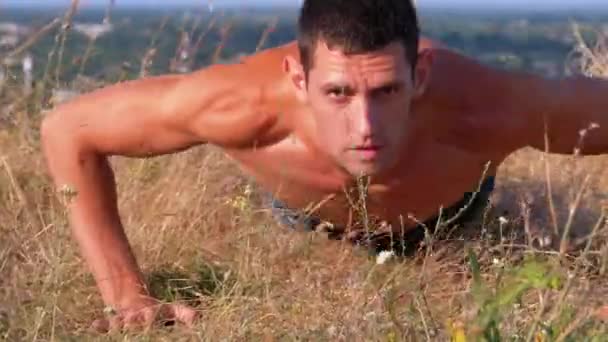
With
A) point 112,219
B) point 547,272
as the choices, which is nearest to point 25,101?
point 112,219

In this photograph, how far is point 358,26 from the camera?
2707 mm

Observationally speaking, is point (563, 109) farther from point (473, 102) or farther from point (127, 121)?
point (127, 121)

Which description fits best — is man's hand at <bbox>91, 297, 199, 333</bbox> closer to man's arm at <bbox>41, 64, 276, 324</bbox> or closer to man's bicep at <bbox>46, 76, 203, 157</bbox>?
man's arm at <bbox>41, 64, 276, 324</bbox>

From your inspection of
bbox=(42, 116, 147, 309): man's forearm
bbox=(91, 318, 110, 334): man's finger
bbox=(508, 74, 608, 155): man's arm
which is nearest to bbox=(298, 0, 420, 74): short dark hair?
bbox=(508, 74, 608, 155): man's arm

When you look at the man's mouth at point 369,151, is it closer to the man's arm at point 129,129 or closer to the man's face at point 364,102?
the man's face at point 364,102

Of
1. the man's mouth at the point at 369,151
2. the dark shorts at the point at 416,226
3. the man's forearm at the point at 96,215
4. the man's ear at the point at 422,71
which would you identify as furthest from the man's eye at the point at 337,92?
the man's forearm at the point at 96,215

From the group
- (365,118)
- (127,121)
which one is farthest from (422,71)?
(127,121)

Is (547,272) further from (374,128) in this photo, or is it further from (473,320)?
(374,128)

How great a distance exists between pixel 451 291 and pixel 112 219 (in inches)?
36.4

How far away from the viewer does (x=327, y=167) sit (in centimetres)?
317

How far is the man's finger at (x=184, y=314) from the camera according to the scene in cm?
271

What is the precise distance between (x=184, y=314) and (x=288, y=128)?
639 millimetres

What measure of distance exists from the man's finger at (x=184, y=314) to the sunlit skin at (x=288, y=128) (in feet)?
0.11

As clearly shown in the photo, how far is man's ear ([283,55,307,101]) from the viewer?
2.93 meters
